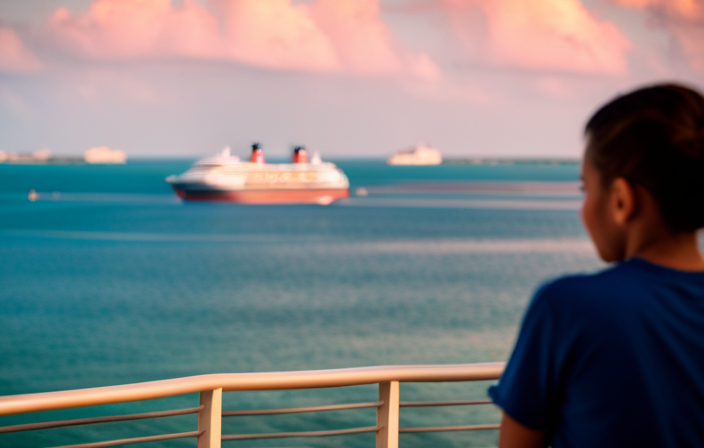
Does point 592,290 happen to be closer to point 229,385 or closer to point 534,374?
point 534,374

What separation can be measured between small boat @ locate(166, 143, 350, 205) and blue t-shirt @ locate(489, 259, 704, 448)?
63.3 metres

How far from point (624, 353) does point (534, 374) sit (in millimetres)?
91

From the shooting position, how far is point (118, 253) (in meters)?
42.7

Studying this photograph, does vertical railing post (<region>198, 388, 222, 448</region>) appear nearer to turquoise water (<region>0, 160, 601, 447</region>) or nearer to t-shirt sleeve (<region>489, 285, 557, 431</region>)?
t-shirt sleeve (<region>489, 285, 557, 431</region>)

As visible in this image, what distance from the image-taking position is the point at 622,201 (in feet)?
2.47

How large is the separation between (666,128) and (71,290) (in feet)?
108

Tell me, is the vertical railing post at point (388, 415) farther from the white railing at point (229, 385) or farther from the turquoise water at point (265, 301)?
the turquoise water at point (265, 301)

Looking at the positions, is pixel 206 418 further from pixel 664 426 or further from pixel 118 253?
pixel 118 253

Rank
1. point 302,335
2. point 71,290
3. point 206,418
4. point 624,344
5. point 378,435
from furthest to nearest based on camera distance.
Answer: point 71,290 → point 302,335 → point 378,435 → point 206,418 → point 624,344

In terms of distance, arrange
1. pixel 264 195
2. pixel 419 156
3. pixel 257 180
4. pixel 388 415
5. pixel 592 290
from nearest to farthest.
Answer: pixel 592 290
pixel 388 415
pixel 257 180
pixel 264 195
pixel 419 156

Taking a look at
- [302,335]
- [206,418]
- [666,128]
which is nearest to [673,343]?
[666,128]

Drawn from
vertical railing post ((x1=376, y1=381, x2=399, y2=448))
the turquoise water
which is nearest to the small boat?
the turquoise water

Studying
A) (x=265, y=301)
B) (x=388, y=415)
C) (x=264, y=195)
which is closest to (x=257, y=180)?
(x=264, y=195)

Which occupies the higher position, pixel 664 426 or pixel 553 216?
pixel 553 216
